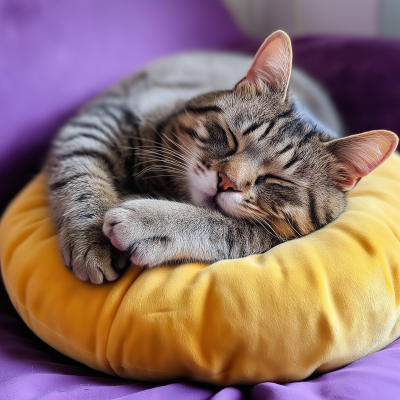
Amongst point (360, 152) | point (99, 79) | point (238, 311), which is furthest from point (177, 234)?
point (99, 79)

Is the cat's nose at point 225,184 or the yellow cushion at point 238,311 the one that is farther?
→ the cat's nose at point 225,184

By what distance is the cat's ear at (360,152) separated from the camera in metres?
0.90

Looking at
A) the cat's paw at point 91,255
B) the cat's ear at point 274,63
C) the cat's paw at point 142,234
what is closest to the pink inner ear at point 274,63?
the cat's ear at point 274,63

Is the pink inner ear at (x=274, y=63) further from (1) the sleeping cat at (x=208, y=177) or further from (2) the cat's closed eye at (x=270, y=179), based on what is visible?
(2) the cat's closed eye at (x=270, y=179)

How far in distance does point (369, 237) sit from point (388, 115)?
85cm

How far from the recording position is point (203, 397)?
0.72 metres

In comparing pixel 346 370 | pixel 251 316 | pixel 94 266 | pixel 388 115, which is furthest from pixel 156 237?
pixel 388 115

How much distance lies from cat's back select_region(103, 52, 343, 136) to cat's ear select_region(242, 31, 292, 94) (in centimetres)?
36

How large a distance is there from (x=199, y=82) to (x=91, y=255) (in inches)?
38.5

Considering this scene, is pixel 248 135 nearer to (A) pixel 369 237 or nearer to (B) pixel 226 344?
(A) pixel 369 237

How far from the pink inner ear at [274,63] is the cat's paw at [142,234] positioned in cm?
43

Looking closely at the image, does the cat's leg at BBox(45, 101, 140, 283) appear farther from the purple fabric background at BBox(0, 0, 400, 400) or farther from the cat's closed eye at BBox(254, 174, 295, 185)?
the cat's closed eye at BBox(254, 174, 295, 185)

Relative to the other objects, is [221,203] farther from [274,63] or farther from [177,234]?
[274,63]

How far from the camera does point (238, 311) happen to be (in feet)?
2.33
